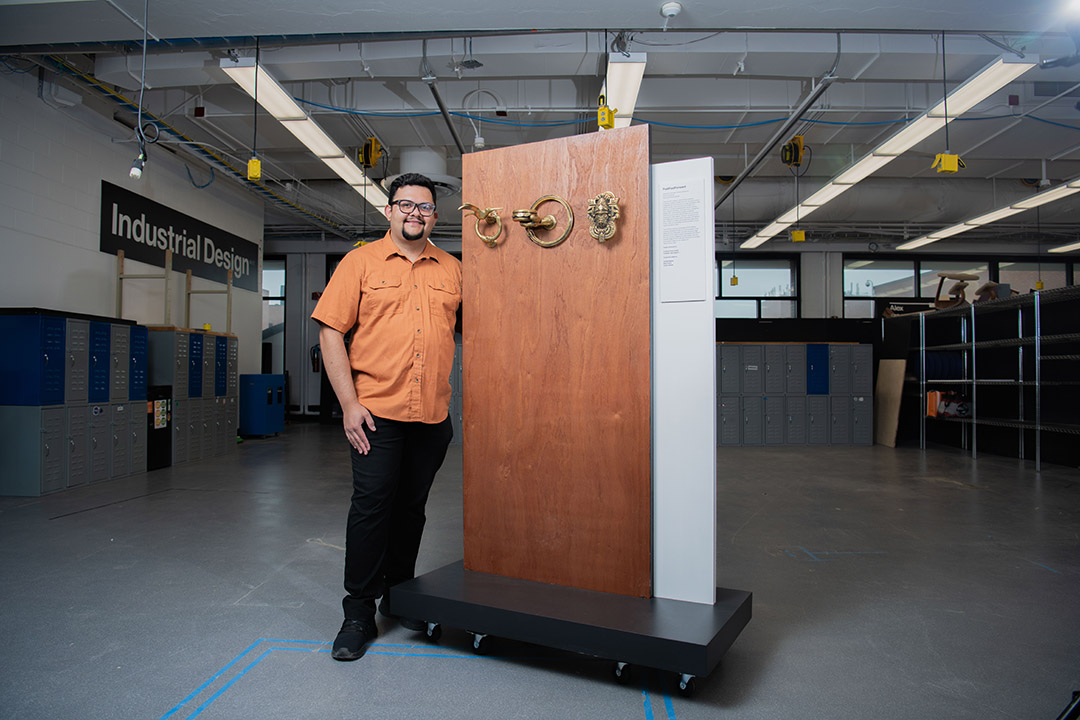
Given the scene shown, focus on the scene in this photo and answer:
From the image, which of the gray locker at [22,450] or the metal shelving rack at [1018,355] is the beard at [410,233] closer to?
the gray locker at [22,450]

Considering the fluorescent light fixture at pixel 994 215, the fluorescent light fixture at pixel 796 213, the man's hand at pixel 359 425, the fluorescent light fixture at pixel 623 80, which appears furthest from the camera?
the fluorescent light fixture at pixel 994 215

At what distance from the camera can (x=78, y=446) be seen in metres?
4.98

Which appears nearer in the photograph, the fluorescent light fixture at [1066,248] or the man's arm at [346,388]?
the man's arm at [346,388]

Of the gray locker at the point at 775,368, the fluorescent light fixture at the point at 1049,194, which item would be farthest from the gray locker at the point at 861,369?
the fluorescent light fixture at the point at 1049,194

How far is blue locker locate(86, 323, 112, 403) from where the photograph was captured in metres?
5.10

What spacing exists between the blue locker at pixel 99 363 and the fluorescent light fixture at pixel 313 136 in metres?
2.33

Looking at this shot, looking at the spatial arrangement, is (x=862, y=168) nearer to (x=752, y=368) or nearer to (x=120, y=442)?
(x=752, y=368)

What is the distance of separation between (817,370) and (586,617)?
796 centimetres

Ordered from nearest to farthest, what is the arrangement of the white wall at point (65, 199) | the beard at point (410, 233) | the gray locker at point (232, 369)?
the beard at point (410, 233) < the white wall at point (65, 199) < the gray locker at point (232, 369)

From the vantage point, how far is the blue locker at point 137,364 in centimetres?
559

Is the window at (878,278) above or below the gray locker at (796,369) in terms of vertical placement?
above

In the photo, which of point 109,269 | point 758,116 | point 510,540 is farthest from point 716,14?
point 109,269

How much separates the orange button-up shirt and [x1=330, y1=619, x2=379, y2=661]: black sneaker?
68 cm

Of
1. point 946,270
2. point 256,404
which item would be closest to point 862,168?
point 946,270
